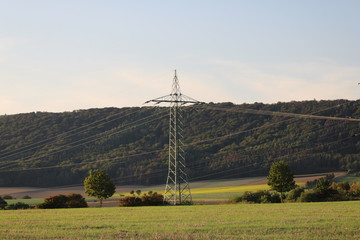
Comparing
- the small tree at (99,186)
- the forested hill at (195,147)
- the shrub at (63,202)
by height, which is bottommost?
the shrub at (63,202)

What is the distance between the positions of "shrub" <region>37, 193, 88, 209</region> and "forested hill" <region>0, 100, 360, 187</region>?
69.3 metres

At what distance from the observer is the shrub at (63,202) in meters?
77.4

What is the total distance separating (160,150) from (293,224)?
13765 cm

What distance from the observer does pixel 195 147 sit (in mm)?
166875

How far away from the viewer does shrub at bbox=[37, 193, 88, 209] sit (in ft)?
254

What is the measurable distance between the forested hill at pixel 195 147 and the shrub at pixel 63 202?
227ft

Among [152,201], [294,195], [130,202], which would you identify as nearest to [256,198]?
[294,195]

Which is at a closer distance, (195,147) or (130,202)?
(130,202)

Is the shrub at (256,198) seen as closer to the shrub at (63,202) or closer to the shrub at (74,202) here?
the shrub at (74,202)

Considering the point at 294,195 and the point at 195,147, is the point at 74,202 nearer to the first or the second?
the point at 294,195

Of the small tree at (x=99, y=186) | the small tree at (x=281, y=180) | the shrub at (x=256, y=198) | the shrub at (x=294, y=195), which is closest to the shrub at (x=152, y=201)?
the small tree at (x=99, y=186)

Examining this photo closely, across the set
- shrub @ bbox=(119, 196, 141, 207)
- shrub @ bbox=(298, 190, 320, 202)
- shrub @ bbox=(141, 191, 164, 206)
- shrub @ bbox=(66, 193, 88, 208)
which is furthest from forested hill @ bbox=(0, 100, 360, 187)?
shrub @ bbox=(119, 196, 141, 207)

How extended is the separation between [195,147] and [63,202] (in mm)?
89266

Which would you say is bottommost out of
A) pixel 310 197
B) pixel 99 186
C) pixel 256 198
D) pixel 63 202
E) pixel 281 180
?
pixel 310 197
